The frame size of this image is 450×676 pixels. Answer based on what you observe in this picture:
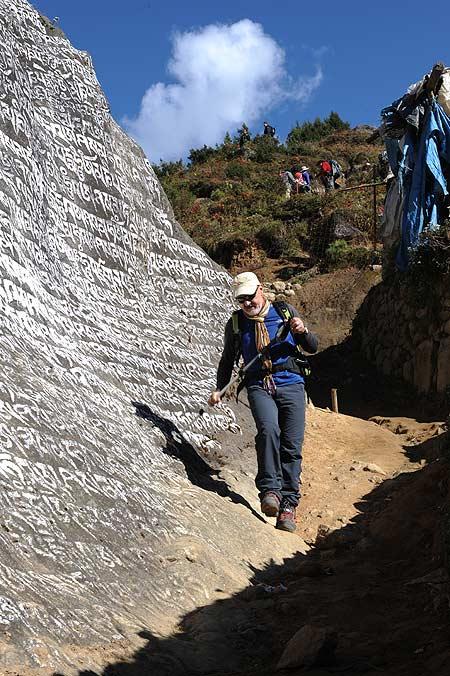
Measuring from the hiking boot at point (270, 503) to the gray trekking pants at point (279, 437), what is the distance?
1.3 inches

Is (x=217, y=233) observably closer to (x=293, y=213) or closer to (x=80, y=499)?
(x=293, y=213)

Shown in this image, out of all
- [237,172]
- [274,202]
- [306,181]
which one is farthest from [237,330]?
[237,172]

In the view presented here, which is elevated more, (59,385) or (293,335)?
(293,335)

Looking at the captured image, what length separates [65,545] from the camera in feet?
12.7

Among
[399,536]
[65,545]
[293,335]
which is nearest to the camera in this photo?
[65,545]

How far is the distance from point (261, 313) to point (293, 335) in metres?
0.28

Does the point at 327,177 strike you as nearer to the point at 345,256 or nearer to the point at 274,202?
the point at 274,202

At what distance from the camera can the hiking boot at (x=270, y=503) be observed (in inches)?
215

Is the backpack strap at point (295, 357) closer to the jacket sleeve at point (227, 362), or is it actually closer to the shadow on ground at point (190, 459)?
the jacket sleeve at point (227, 362)

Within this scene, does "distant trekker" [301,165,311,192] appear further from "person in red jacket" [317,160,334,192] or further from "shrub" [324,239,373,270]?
"shrub" [324,239,373,270]

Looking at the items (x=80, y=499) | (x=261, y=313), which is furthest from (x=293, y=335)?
(x=80, y=499)

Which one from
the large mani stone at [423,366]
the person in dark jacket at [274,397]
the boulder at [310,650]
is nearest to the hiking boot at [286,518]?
the person in dark jacket at [274,397]

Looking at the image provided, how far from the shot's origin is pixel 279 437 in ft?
18.5

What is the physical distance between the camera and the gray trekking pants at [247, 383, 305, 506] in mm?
5504
